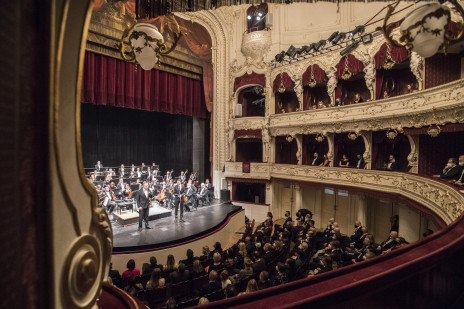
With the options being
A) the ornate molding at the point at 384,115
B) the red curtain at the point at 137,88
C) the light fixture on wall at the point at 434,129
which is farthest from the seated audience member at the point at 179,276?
the red curtain at the point at 137,88

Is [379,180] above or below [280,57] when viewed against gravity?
below

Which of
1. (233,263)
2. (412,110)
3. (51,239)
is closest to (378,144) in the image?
(412,110)

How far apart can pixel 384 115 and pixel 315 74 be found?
4883 millimetres

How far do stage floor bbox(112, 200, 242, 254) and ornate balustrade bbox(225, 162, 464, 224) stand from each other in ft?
13.4

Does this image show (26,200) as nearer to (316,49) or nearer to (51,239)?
(51,239)

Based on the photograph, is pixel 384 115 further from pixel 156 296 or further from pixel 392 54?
pixel 156 296

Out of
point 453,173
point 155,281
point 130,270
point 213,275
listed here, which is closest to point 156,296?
point 155,281

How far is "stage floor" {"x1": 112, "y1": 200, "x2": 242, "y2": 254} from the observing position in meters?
8.39

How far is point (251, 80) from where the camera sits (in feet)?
53.9

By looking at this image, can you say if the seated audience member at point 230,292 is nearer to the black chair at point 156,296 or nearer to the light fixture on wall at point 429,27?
the black chair at point 156,296

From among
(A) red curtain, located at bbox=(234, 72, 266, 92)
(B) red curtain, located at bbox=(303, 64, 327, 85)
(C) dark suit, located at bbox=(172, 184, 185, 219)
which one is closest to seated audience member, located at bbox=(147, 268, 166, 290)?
(C) dark suit, located at bbox=(172, 184, 185, 219)

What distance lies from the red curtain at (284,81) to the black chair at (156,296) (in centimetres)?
1325

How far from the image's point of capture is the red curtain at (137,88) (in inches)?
511

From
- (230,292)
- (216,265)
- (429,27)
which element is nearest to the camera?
(429,27)
